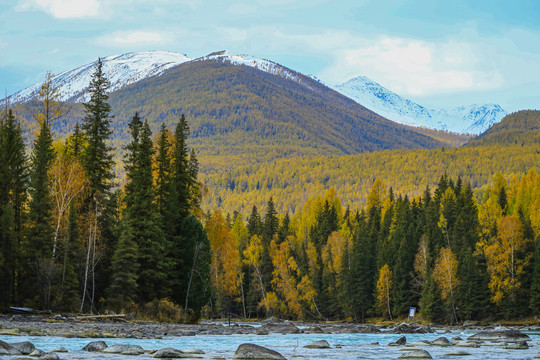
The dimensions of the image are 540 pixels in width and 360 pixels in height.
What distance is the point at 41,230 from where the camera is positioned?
49.4m

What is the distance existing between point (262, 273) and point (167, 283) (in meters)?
45.9

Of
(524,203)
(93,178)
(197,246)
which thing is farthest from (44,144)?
(524,203)

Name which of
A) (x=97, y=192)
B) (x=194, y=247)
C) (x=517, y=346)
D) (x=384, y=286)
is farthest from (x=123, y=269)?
(x=384, y=286)

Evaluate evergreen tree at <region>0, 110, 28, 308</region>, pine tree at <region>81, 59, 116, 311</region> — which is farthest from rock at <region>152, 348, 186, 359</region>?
pine tree at <region>81, 59, 116, 311</region>

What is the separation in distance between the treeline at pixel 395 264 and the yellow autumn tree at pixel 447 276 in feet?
0.42

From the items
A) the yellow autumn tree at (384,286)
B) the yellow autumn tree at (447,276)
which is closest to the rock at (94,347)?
the yellow autumn tree at (447,276)

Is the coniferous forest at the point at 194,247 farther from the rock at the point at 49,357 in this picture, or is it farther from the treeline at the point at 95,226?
the rock at the point at 49,357

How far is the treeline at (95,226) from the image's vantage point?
48303mm

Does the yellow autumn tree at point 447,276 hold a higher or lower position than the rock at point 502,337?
higher

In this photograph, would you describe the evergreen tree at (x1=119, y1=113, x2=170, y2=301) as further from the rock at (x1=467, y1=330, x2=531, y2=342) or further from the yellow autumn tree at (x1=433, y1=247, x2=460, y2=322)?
the yellow autumn tree at (x1=433, y1=247, x2=460, y2=322)

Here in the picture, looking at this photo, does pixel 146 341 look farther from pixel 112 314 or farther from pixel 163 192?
pixel 163 192

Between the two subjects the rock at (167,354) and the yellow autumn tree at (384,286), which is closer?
the rock at (167,354)

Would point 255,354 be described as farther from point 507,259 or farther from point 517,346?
point 507,259

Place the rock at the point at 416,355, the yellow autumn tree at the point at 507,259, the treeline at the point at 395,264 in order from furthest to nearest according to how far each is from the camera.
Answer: the treeline at the point at 395,264
the yellow autumn tree at the point at 507,259
the rock at the point at 416,355
